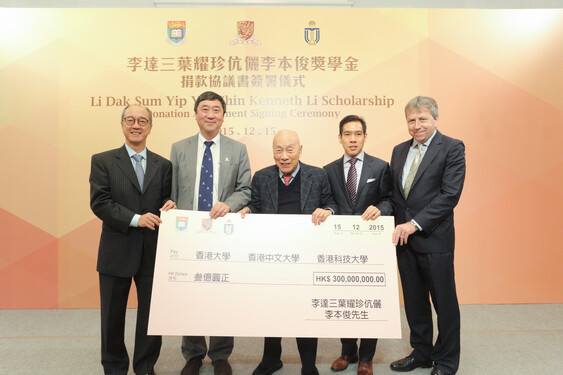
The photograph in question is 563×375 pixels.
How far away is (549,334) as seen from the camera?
10.7 ft

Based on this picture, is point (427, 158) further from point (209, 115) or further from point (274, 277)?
point (209, 115)

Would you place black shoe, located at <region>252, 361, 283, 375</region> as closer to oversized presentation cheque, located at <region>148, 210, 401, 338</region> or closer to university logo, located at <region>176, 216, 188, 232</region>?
oversized presentation cheque, located at <region>148, 210, 401, 338</region>

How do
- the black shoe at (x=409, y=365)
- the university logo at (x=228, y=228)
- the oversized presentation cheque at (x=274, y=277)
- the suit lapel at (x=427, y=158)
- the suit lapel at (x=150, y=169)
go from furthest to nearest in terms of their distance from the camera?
1. the black shoe at (x=409, y=365)
2. the suit lapel at (x=427, y=158)
3. the suit lapel at (x=150, y=169)
4. the university logo at (x=228, y=228)
5. the oversized presentation cheque at (x=274, y=277)

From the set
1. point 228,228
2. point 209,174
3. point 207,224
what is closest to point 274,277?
point 228,228

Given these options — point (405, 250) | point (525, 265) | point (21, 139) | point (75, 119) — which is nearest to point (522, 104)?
point (525, 265)

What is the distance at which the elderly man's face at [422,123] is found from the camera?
2.43m

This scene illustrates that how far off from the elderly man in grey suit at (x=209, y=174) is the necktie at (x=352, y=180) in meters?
0.71

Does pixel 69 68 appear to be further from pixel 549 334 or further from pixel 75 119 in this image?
pixel 549 334

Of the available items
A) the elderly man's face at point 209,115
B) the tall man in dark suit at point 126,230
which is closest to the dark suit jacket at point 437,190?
the elderly man's face at point 209,115

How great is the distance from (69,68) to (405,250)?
156 inches

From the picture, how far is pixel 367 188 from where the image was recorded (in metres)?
2.50

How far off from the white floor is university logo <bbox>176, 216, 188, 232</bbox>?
45.1 inches

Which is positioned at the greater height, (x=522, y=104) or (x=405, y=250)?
(x=522, y=104)

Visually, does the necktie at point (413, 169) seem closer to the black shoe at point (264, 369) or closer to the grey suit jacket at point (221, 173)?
the grey suit jacket at point (221, 173)
